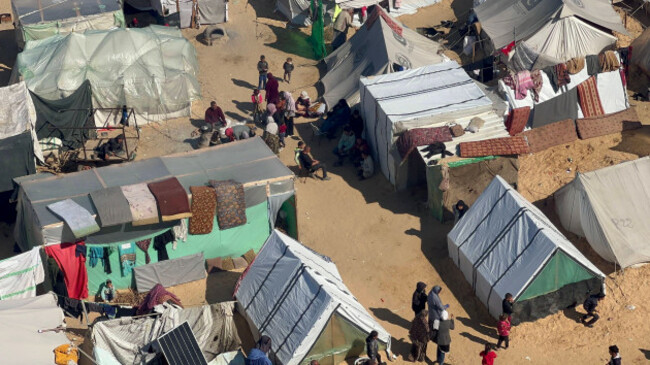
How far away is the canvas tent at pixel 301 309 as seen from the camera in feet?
67.6

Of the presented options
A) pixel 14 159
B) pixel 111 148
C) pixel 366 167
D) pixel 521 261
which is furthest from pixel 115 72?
pixel 521 261

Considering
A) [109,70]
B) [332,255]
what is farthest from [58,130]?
[332,255]

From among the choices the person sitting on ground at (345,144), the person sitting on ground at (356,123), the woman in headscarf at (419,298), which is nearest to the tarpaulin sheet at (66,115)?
the person sitting on ground at (345,144)

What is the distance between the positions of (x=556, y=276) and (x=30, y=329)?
1121cm

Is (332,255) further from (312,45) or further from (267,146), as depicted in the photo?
(312,45)

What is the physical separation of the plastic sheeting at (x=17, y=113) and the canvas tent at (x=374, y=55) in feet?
28.1

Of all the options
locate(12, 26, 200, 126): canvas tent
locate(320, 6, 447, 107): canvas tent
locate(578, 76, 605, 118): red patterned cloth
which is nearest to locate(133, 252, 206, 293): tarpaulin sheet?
locate(12, 26, 200, 126): canvas tent

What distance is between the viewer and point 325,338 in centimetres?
2070

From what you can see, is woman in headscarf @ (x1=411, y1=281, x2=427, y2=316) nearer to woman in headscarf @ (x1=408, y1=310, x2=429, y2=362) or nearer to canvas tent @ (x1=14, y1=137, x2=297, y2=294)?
woman in headscarf @ (x1=408, y1=310, x2=429, y2=362)

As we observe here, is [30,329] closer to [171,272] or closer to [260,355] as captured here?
[171,272]

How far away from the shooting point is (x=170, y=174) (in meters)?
24.2

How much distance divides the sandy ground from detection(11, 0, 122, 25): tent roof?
6.93ft

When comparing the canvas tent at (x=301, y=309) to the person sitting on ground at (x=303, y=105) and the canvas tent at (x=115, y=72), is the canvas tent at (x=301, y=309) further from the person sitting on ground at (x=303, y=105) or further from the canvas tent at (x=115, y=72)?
the canvas tent at (x=115, y=72)

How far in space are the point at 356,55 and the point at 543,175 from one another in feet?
24.4
